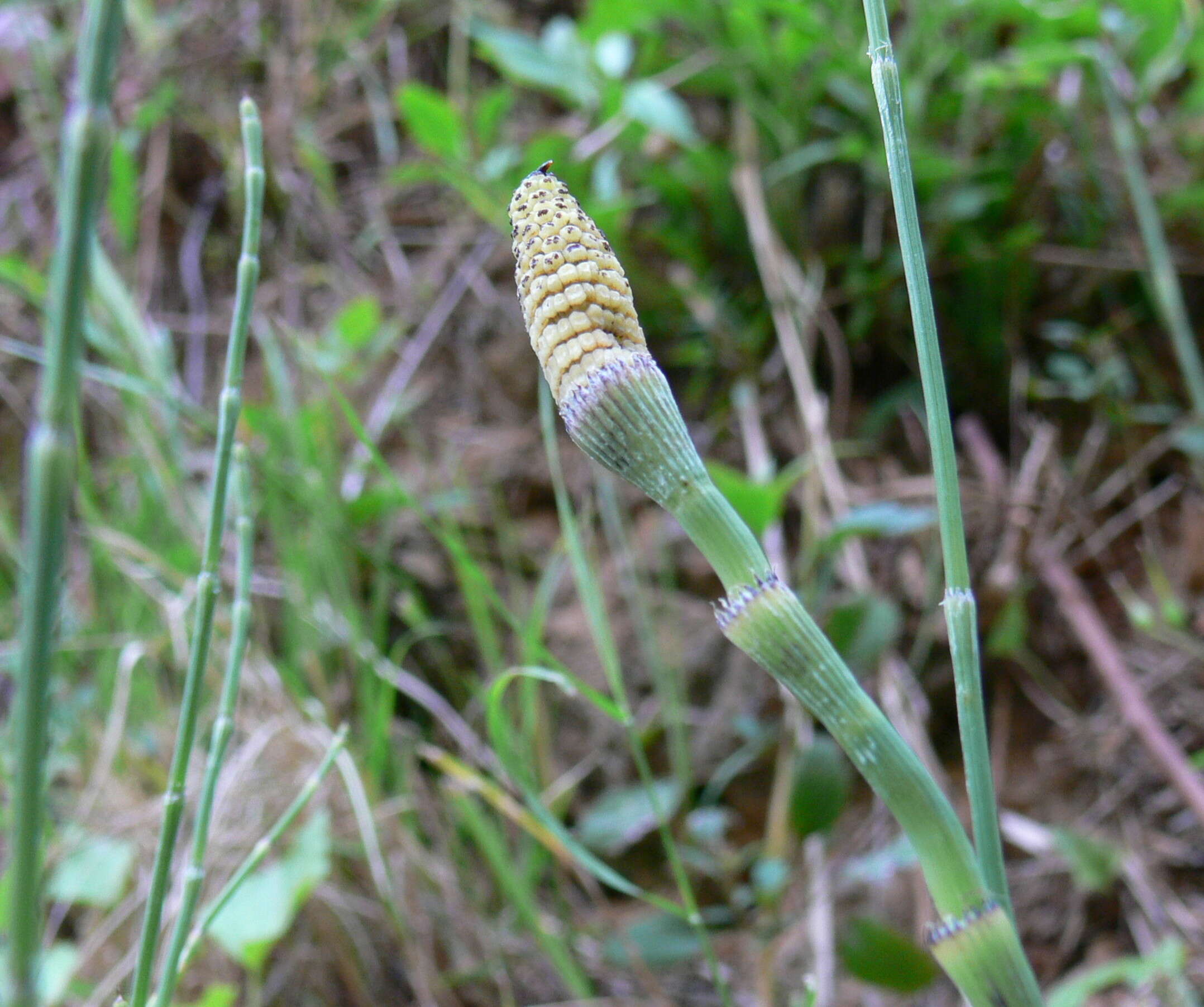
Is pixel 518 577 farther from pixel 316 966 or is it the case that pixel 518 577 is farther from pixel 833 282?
pixel 833 282

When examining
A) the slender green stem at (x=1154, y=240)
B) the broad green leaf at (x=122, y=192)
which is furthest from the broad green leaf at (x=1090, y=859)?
the broad green leaf at (x=122, y=192)

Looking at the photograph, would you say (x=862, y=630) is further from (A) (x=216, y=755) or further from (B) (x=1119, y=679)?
(A) (x=216, y=755)

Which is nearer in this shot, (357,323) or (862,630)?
(862,630)

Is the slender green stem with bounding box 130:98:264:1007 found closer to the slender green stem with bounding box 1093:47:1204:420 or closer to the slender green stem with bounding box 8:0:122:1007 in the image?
the slender green stem with bounding box 8:0:122:1007

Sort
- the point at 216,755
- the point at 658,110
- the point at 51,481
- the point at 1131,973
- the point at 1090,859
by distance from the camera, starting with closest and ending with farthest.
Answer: the point at 51,481
the point at 216,755
the point at 1131,973
the point at 1090,859
the point at 658,110

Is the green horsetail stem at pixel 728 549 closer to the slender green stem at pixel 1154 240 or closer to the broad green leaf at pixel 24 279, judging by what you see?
the slender green stem at pixel 1154 240

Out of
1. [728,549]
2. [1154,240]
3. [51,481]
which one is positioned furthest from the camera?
[1154,240]

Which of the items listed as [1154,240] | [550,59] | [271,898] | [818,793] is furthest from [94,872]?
[1154,240]
